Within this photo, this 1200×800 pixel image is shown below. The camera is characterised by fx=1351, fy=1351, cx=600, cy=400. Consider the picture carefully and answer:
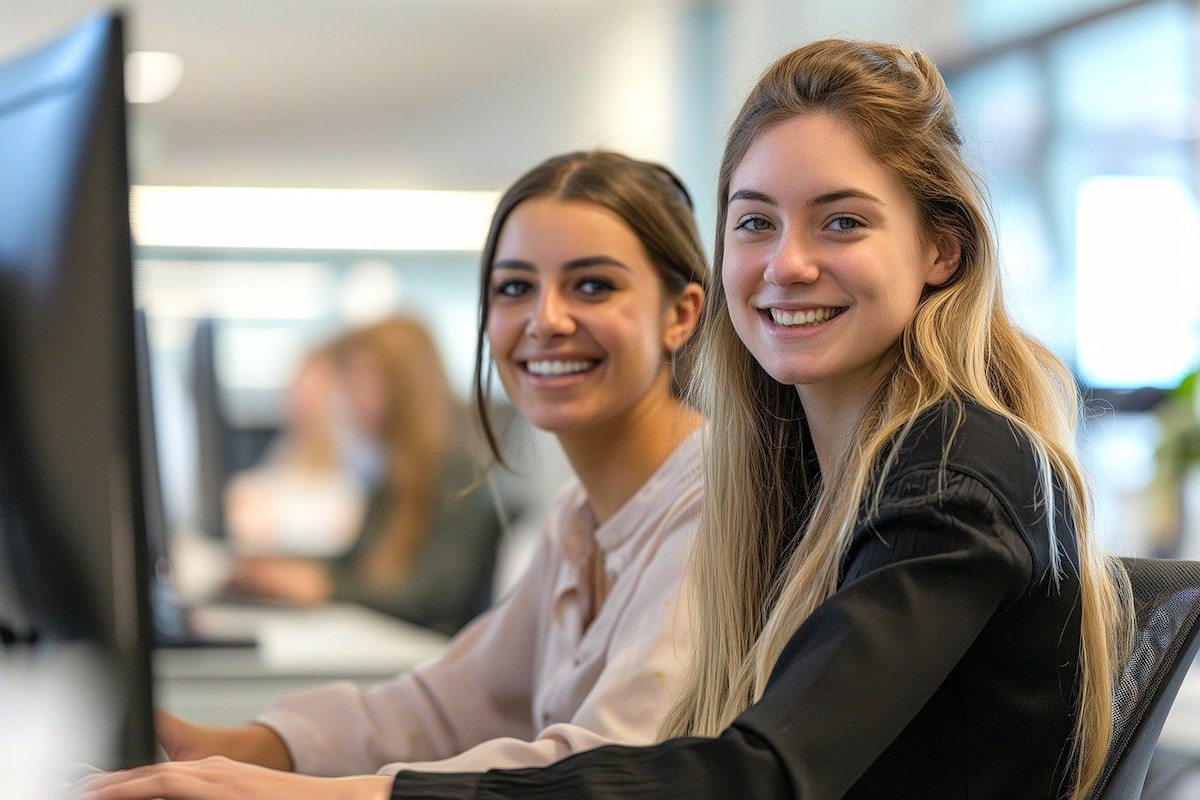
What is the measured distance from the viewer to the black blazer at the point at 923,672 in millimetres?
729

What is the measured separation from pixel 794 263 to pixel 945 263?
0.43 feet

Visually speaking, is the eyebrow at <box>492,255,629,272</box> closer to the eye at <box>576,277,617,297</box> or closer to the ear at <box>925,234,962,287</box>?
the eye at <box>576,277,617,297</box>

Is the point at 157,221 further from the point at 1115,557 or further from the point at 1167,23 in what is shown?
the point at 1115,557

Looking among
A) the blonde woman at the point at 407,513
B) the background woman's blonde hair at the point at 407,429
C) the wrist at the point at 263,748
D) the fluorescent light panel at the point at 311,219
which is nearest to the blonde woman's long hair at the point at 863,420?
the wrist at the point at 263,748

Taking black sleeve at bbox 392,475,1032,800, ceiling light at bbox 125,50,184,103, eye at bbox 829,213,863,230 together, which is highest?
ceiling light at bbox 125,50,184,103

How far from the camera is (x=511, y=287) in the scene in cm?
147

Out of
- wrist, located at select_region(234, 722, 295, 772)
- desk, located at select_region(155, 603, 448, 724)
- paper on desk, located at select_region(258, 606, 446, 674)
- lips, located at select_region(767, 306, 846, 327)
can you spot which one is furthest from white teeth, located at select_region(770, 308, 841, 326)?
paper on desk, located at select_region(258, 606, 446, 674)

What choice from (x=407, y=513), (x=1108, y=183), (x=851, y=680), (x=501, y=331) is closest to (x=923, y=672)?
(x=851, y=680)

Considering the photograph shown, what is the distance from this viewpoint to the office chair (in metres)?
0.88

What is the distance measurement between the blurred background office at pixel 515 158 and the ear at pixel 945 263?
0.10 m

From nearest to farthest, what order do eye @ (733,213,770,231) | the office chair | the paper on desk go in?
the office chair, eye @ (733,213,770,231), the paper on desk

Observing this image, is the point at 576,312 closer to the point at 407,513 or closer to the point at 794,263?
the point at 794,263

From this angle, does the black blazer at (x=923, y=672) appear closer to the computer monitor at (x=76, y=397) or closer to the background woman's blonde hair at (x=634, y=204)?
the computer monitor at (x=76, y=397)

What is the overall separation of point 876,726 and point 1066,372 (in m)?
0.37
